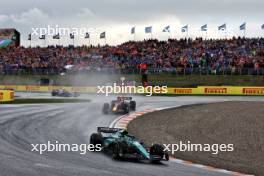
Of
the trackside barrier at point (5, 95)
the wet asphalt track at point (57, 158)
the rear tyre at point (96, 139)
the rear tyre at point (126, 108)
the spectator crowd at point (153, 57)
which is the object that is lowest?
the wet asphalt track at point (57, 158)

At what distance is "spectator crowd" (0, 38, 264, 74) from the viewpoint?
4759cm

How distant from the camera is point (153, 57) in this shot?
5222cm

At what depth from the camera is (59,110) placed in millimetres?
27844

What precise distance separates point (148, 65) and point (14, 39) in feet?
128

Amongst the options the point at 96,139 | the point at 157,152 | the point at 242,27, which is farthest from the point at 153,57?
the point at 157,152

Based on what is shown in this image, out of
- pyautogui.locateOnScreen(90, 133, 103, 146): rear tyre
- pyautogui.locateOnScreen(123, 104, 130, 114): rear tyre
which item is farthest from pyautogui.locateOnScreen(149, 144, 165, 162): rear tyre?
pyautogui.locateOnScreen(123, 104, 130, 114): rear tyre

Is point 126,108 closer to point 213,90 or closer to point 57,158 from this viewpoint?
point 57,158

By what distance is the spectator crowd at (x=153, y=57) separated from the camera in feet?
156

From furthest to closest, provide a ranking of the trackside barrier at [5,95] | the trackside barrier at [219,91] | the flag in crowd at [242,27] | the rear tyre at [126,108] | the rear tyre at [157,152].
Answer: the flag in crowd at [242,27] < the trackside barrier at [219,91] < the trackside barrier at [5,95] < the rear tyre at [126,108] < the rear tyre at [157,152]

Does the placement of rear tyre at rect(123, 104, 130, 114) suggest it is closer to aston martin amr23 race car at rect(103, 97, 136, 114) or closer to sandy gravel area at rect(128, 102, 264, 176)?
aston martin amr23 race car at rect(103, 97, 136, 114)

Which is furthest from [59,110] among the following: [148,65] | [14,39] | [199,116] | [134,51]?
[14,39]

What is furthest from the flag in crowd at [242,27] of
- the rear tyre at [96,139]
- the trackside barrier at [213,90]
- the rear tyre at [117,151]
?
the rear tyre at [117,151]

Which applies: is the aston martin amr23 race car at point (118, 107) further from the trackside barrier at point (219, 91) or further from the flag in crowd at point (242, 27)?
the flag in crowd at point (242, 27)

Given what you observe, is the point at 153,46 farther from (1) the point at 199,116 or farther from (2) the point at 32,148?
(2) the point at 32,148
